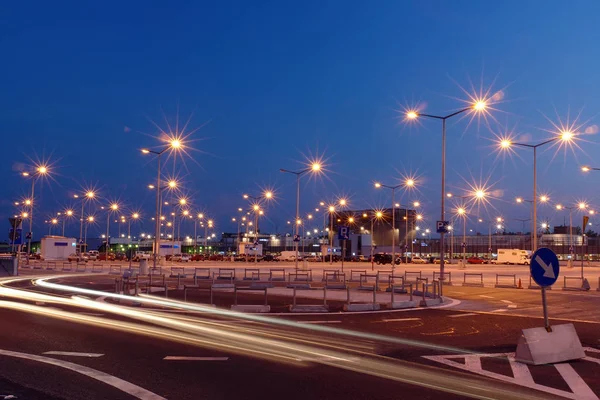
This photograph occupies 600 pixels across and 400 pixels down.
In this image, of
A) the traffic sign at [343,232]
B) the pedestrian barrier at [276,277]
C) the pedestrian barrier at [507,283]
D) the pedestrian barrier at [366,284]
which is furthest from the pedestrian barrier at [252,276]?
the pedestrian barrier at [507,283]

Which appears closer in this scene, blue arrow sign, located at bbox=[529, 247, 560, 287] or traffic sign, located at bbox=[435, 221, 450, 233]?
blue arrow sign, located at bbox=[529, 247, 560, 287]

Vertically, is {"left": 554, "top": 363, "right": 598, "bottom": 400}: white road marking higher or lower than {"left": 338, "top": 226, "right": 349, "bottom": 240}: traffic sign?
lower

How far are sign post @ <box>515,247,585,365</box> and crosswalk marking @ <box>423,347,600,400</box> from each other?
0.65 feet

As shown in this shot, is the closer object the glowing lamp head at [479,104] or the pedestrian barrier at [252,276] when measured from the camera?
the glowing lamp head at [479,104]

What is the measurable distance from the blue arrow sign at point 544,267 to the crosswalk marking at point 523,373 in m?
1.48

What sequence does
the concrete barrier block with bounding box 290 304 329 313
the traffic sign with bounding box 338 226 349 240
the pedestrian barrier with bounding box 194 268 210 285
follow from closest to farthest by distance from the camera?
the concrete barrier block with bounding box 290 304 329 313
the pedestrian barrier with bounding box 194 268 210 285
the traffic sign with bounding box 338 226 349 240

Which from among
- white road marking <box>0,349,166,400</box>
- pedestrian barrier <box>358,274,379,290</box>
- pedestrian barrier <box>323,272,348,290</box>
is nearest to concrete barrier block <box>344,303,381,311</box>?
pedestrian barrier <box>358,274,379,290</box>

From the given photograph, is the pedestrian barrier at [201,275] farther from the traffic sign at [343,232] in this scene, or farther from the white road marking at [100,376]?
the white road marking at [100,376]

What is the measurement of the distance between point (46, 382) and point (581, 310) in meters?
18.5

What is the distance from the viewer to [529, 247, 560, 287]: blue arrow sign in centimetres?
1083

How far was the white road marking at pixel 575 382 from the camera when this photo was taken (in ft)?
Result: 26.3

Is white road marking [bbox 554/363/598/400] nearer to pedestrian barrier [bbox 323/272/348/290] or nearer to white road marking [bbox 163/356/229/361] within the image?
white road marking [bbox 163/356/229/361]

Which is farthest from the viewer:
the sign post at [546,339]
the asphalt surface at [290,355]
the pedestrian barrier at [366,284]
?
the pedestrian barrier at [366,284]

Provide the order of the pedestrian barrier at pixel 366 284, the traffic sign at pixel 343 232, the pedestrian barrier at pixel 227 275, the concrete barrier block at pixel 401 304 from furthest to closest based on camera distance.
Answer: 1. the pedestrian barrier at pixel 227 275
2. the traffic sign at pixel 343 232
3. the pedestrian barrier at pixel 366 284
4. the concrete barrier block at pixel 401 304
